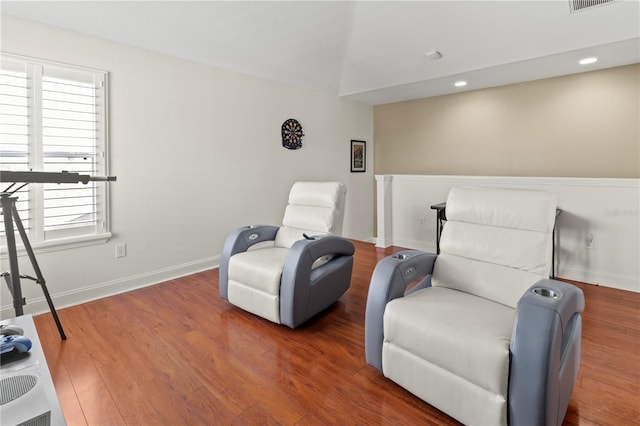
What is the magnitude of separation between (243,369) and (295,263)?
734mm

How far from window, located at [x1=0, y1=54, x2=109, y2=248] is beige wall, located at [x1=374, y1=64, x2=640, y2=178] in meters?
4.26

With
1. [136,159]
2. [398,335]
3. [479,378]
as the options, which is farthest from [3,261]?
[479,378]

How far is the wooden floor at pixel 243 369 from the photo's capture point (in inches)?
65.9

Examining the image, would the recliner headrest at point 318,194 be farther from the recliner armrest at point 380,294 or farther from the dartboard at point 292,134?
the dartboard at point 292,134

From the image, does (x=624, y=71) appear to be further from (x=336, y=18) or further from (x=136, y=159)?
(x=136, y=159)

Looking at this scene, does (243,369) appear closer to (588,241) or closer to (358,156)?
(588,241)

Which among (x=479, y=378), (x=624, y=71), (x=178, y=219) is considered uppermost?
(x=624, y=71)

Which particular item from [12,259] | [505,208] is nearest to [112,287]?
[12,259]

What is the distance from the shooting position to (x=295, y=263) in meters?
2.40

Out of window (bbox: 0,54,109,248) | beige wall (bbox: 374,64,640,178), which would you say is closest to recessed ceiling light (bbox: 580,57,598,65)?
beige wall (bbox: 374,64,640,178)

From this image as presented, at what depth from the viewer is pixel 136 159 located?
10.8ft

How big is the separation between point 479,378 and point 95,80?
357cm

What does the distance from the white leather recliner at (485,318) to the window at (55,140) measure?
2.67m

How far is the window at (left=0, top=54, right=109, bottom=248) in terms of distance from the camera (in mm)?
2619
